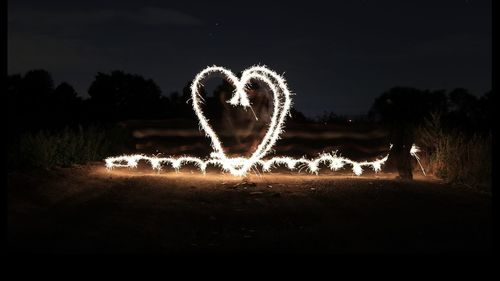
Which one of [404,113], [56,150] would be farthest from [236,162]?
[404,113]

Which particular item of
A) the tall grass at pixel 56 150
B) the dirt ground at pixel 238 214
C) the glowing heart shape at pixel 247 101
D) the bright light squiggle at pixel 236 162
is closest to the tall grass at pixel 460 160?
the dirt ground at pixel 238 214

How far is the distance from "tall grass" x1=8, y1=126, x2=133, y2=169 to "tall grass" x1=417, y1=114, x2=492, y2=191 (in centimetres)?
825

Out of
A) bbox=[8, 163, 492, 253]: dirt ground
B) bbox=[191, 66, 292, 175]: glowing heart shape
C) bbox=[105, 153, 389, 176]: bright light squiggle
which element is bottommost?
bbox=[8, 163, 492, 253]: dirt ground

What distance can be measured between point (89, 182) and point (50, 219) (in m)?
3.26

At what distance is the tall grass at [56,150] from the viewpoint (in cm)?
1209

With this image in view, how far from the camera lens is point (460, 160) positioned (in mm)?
12977

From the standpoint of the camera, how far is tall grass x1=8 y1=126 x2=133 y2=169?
1209cm

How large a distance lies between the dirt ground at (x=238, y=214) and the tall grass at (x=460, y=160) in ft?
2.17

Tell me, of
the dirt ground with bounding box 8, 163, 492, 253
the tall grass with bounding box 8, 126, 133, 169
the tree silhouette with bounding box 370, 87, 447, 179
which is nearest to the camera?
the dirt ground with bounding box 8, 163, 492, 253

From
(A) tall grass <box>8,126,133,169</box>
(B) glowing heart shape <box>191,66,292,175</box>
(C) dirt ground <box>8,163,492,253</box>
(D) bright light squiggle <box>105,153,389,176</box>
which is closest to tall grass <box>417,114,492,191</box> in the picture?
(C) dirt ground <box>8,163,492,253</box>

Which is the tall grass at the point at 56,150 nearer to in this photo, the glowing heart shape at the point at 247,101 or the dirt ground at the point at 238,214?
the dirt ground at the point at 238,214

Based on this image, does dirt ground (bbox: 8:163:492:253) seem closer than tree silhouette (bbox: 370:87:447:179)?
Yes

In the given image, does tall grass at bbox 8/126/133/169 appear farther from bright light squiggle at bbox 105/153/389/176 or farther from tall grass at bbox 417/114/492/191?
tall grass at bbox 417/114/492/191

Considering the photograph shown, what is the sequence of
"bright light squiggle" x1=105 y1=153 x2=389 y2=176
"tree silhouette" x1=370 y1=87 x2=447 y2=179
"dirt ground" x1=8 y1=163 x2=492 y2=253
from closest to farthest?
"dirt ground" x1=8 y1=163 x2=492 y2=253 < "tree silhouette" x1=370 y1=87 x2=447 y2=179 < "bright light squiggle" x1=105 y1=153 x2=389 y2=176
